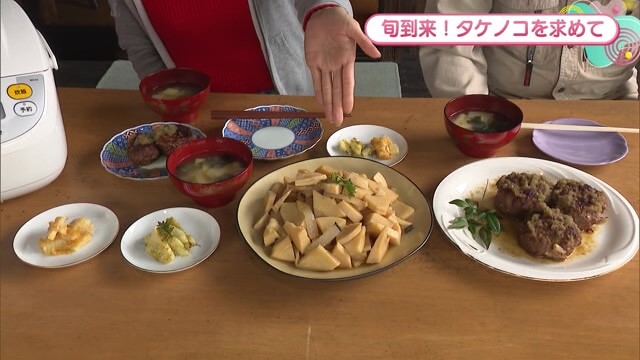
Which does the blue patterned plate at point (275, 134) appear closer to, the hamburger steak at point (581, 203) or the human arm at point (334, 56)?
the human arm at point (334, 56)

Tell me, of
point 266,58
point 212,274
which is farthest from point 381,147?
point 266,58

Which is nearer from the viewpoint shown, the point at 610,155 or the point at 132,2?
the point at 610,155

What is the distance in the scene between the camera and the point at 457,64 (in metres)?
1.55

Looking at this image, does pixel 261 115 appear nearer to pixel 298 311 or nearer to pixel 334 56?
pixel 334 56

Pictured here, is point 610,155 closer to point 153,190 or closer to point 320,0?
point 320,0

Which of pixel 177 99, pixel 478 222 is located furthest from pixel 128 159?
pixel 478 222

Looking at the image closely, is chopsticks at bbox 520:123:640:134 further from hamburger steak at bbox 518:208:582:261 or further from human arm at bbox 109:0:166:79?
human arm at bbox 109:0:166:79

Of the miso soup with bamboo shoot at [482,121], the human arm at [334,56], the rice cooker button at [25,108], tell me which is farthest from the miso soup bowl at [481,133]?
the rice cooker button at [25,108]

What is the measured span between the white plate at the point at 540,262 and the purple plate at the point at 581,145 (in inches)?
3.0

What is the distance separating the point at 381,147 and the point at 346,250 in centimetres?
33

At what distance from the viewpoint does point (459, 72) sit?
154cm

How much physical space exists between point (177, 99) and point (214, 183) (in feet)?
1.03

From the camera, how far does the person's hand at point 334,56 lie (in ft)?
3.47

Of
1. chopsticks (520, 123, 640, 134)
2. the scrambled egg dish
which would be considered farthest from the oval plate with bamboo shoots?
chopsticks (520, 123, 640, 134)
